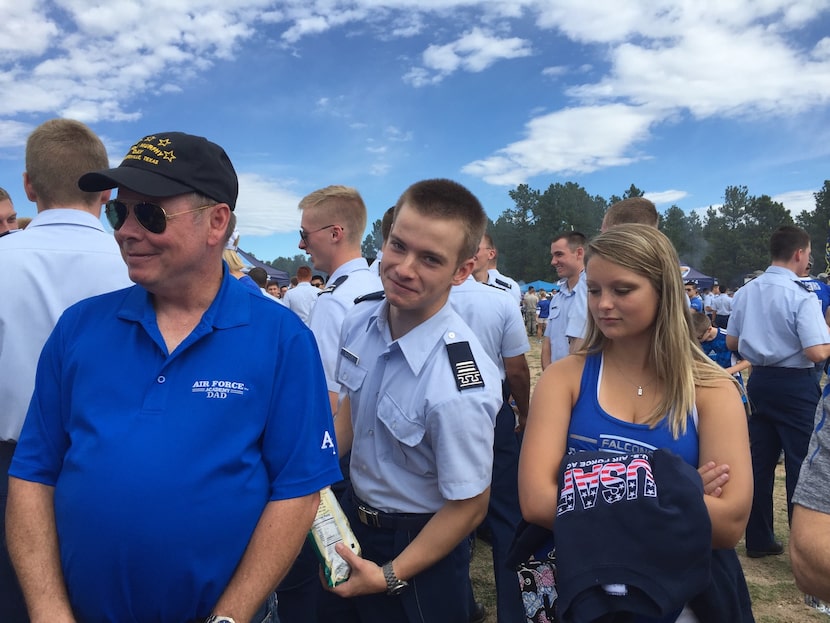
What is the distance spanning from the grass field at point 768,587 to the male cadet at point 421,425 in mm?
2302

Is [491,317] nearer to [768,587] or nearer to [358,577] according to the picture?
[358,577]

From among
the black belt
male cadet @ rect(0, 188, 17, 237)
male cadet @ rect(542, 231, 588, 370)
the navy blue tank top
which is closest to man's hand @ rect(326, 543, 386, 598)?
the black belt

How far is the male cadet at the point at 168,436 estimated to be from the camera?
59.4 inches

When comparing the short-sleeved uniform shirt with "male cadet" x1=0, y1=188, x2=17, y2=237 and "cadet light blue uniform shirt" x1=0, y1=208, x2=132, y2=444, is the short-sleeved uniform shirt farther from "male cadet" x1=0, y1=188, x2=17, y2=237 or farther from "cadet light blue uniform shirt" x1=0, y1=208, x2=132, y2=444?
"cadet light blue uniform shirt" x1=0, y1=208, x2=132, y2=444

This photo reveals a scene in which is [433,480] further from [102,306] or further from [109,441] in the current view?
[102,306]

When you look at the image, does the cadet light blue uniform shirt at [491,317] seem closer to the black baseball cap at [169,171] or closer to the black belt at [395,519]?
the black belt at [395,519]

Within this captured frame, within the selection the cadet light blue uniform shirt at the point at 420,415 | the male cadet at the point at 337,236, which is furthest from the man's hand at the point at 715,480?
the male cadet at the point at 337,236

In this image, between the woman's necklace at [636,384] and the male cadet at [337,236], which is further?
the male cadet at [337,236]

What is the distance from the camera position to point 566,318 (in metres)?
4.95

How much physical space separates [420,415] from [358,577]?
1.89ft

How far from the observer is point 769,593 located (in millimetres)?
4164

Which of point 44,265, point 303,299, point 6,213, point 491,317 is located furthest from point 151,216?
point 303,299

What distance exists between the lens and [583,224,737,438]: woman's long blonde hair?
1.92 meters

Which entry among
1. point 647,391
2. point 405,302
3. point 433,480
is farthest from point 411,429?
point 647,391
